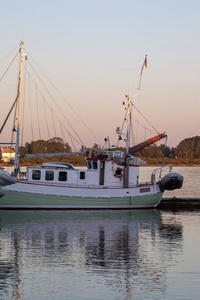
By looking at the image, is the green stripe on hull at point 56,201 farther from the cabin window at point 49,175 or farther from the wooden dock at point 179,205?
the wooden dock at point 179,205

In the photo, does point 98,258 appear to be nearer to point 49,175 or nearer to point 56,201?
point 56,201

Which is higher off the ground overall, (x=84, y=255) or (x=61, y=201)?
(x=61, y=201)

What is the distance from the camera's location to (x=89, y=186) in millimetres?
46781

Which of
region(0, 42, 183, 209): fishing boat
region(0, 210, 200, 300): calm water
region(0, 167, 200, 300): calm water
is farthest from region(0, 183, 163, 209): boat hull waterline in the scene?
region(0, 210, 200, 300): calm water

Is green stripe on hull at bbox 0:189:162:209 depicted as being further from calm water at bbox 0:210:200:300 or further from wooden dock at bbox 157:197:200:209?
wooden dock at bbox 157:197:200:209

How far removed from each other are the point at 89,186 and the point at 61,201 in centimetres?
302

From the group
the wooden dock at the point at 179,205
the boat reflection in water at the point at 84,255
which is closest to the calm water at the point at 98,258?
the boat reflection in water at the point at 84,255

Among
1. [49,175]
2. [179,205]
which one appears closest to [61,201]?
[49,175]

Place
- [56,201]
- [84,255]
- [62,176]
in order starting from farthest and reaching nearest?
1. [62,176]
2. [56,201]
3. [84,255]

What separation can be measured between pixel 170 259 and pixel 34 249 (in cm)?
756

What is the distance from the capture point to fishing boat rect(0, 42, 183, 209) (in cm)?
4569

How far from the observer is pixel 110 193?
1858 inches

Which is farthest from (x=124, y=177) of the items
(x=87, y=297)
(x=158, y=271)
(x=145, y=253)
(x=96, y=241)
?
(x=87, y=297)

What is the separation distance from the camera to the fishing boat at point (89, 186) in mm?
45688
